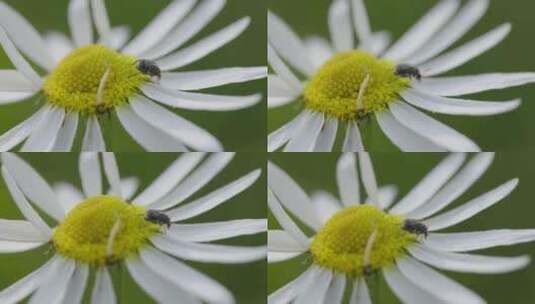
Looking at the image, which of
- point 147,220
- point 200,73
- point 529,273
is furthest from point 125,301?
point 529,273

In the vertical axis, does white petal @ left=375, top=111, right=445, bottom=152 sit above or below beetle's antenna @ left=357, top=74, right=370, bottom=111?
below

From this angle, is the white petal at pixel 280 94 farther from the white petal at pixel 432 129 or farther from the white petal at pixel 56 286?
the white petal at pixel 56 286

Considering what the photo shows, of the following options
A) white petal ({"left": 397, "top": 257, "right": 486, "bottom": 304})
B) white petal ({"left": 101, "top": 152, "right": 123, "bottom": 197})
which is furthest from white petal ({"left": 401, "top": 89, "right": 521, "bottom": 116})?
white petal ({"left": 101, "top": 152, "right": 123, "bottom": 197})

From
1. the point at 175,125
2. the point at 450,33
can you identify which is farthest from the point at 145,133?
the point at 450,33

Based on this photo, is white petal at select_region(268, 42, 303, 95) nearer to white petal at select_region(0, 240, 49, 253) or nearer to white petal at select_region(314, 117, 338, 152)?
white petal at select_region(314, 117, 338, 152)

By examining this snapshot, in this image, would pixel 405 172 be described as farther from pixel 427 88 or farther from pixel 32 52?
pixel 32 52

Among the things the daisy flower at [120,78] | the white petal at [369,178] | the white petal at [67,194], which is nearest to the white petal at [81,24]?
the daisy flower at [120,78]
